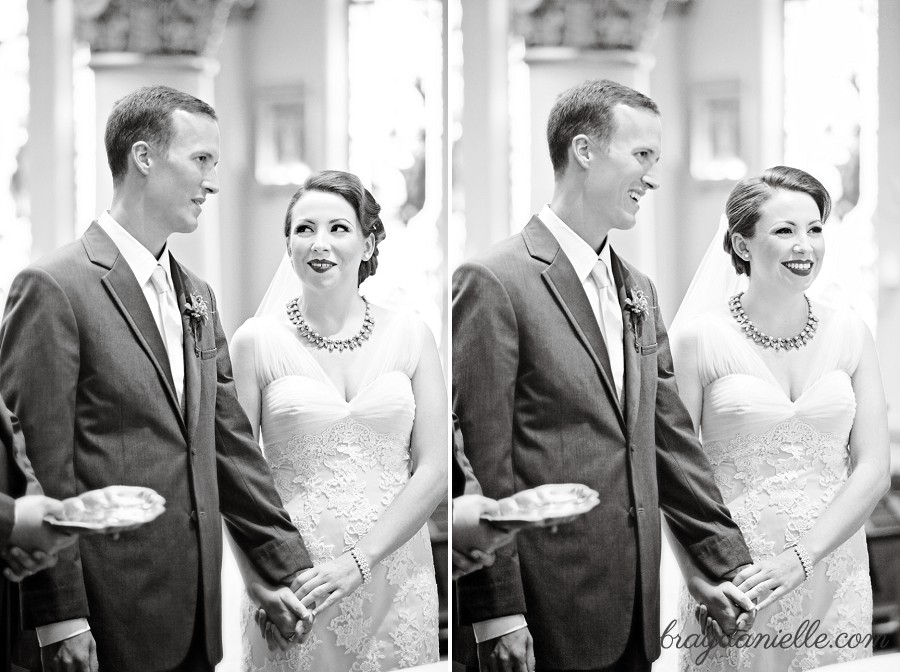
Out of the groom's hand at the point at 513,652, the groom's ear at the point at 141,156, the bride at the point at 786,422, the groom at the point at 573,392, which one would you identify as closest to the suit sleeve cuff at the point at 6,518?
the groom's ear at the point at 141,156

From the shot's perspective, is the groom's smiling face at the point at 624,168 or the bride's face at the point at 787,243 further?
the bride's face at the point at 787,243

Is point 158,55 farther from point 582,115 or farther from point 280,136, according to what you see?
point 582,115

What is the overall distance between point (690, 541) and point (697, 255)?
838 mm

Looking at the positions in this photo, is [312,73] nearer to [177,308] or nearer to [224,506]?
[177,308]

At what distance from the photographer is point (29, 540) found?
8.49ft

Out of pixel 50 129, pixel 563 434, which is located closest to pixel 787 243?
pixel 563 434

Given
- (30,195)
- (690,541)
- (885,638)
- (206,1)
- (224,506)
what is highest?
(206,1)

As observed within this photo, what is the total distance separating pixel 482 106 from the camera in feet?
10.1

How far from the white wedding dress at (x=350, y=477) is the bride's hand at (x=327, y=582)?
28 mm

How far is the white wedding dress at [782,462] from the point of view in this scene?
10.6ft

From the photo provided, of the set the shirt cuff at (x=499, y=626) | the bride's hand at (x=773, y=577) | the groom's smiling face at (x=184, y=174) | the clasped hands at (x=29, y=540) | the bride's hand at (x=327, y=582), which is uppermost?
the groom's smiling face at (x=184, y=174)

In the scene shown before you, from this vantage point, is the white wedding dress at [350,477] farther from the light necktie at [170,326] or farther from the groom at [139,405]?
the light necktie at [170,326]

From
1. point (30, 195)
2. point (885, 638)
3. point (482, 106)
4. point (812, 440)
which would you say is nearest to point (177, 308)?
point (30, 195)

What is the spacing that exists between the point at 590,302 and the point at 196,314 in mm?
1082
